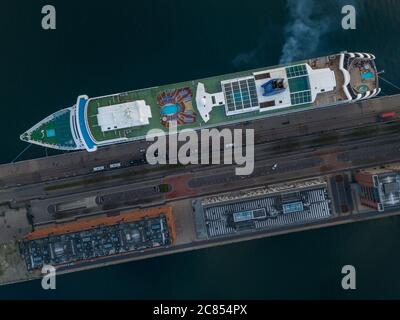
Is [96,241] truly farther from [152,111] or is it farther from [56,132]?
[152,111]

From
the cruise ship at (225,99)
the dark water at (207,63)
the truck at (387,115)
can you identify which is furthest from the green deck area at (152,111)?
the truck at (387,115)

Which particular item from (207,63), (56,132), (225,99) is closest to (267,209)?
(225,99)

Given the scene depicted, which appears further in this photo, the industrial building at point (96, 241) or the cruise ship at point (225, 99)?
the industrial building at point (96, 241)

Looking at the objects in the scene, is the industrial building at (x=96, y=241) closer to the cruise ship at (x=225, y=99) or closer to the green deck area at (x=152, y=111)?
the cruise ship at (x=225, y=99)

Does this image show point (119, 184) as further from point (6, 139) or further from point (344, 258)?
point (344, 258)

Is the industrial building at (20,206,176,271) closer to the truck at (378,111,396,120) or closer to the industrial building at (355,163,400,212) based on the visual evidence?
the industrial building at (355,163,400,212)

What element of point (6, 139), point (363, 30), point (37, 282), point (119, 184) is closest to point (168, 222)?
point (119, 184)
